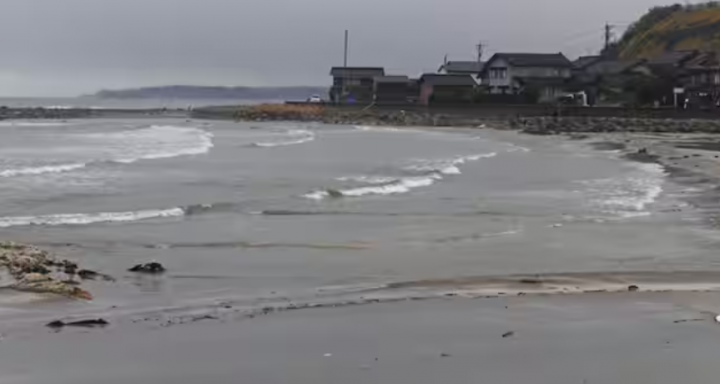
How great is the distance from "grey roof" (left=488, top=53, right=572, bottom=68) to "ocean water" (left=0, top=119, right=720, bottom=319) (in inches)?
1763

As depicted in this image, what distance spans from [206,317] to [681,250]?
7.18 m

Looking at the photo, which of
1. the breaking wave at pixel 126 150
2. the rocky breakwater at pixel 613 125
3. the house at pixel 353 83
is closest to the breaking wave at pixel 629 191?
the breaking wave at pixel 126 150

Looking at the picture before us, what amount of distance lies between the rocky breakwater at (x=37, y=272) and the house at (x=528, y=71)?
6441 centimetres

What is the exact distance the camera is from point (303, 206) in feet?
59.5

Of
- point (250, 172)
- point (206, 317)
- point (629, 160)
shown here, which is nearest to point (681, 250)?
point (206, 317)

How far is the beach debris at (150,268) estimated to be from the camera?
10.4 meters

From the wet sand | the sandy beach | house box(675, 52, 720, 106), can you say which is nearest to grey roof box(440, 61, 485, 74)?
house box(675, 52, 720, 106)

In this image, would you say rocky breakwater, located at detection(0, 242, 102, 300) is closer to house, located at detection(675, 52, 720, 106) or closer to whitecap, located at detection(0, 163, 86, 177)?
whitecap, located at detection(0, 163, 86, 177)

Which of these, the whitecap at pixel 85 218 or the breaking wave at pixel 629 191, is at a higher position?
the whitecap at pixel 85 218

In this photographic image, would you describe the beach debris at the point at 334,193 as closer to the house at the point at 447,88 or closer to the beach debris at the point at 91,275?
the beach debris at the point at 91,275

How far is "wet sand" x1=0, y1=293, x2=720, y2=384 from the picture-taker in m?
6.05

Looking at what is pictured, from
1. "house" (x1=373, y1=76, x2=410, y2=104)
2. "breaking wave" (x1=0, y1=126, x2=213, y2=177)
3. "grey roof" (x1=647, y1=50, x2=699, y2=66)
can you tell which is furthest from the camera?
"house" (x1=373, y1=76, x2=410, y2=104)

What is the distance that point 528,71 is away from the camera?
75188 mm

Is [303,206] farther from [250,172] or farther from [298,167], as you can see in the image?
[298,167]
